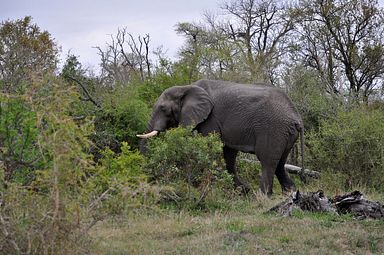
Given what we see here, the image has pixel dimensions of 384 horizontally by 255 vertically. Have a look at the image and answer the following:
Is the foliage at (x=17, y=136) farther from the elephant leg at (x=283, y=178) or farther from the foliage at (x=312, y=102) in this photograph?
the foliage at (x=312, y=102)

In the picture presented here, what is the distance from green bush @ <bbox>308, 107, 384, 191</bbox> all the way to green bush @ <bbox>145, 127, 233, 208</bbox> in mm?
4085

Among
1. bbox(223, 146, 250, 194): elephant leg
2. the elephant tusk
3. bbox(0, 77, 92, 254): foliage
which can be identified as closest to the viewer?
bbox(0, 77, 92, 254): foliage

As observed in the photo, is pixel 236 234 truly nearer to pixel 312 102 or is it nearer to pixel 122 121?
pixel 122 121

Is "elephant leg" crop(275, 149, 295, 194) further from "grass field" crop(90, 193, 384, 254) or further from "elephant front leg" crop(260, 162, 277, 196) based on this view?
"grass field" crop(90, 193, 384, 254)

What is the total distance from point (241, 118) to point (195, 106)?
986 mm

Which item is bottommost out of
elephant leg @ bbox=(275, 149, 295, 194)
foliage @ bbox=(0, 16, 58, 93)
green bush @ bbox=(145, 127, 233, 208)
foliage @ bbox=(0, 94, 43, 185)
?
elephant leg @ bbox=(275, 149, 295, 194)

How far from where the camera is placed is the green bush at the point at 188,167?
10.7 meters

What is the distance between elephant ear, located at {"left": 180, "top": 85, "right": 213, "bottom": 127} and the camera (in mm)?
13664

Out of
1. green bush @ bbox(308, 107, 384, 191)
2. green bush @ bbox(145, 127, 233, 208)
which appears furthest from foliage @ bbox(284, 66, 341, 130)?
green bush @ bbox(145, 127, 233, 208)

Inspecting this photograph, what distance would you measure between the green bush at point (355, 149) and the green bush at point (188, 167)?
13.4ft

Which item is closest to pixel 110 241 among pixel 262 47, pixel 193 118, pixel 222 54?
pixel 193 118

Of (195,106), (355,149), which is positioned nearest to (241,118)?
(195,106)

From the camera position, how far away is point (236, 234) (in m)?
8.03

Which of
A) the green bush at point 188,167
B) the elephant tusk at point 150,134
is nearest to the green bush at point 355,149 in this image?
the elephant tusk at point 150,134
